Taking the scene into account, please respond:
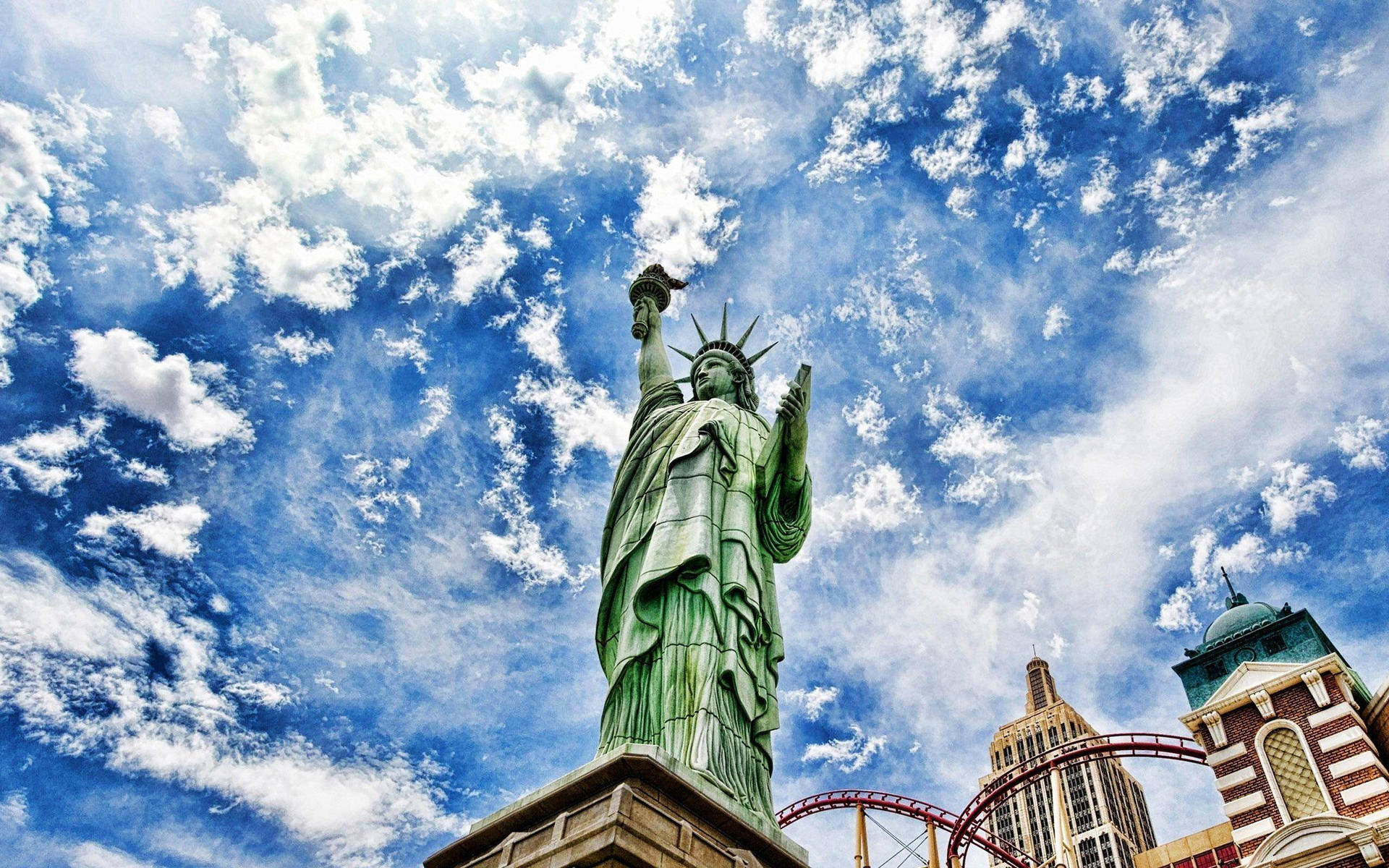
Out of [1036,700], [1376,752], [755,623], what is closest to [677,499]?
[755,623]

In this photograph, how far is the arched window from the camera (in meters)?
13.7

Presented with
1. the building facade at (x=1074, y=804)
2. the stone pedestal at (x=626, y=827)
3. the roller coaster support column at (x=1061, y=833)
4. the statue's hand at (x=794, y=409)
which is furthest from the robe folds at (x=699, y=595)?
the building facade at (x=1074, y=804)

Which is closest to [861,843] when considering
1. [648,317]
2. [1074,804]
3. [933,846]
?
[933,846]

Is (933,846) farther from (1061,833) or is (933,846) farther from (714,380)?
(714,380)

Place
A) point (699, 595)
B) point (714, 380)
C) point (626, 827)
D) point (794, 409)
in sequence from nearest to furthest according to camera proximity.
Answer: point (626, 827), point (699, 595), point (794, 409), point (714, 380)

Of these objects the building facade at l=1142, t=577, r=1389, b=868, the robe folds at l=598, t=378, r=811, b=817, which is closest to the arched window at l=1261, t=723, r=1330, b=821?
the building facade at l=1142, t=577, r=1389, b=868

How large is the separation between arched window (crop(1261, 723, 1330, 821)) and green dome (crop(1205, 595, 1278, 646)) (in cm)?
430

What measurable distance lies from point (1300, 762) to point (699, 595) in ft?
34.5

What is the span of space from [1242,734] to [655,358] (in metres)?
11.5

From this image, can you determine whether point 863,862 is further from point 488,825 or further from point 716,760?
point 488,825

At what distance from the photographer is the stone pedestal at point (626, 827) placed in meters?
6.02

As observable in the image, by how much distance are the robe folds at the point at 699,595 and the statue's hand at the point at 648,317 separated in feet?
9.55

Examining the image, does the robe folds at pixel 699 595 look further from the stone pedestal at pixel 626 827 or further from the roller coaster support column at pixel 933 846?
the roller coaster support column at pixel 933 846

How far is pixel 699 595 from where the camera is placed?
413 inches
